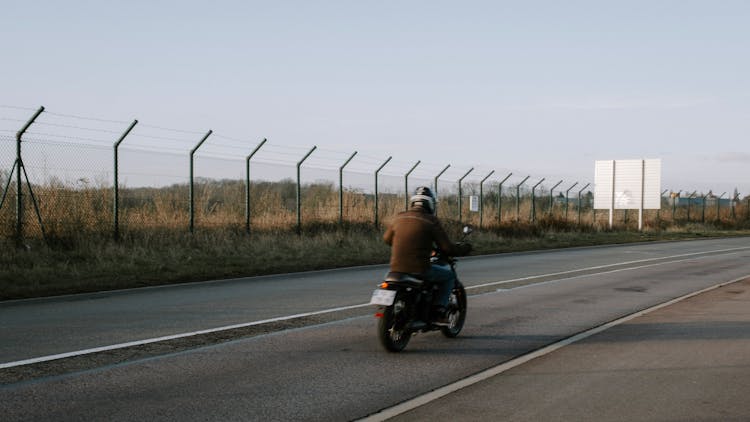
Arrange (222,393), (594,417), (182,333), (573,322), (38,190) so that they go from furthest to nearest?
(38,190)
(573,322)
(182,333)
(222,393)
(594,417)

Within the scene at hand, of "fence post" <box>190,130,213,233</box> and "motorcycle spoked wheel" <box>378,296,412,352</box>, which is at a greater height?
"fence post" <box>190,130,213,233</box>

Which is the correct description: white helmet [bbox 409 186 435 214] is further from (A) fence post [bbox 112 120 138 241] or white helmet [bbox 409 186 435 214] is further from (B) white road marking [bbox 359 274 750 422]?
(A) fence post [bbox 112 120 138 241]

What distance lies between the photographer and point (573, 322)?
10617 millimetres

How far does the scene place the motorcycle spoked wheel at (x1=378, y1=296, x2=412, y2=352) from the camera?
7.99m

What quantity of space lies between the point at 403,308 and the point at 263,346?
1.60 m

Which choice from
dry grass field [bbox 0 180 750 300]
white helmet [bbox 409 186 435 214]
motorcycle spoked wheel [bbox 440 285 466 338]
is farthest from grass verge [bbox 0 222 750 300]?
white helmet [bbox 409 186 435 214]

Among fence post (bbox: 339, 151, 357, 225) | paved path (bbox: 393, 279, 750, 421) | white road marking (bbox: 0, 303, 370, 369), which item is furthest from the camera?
fence post (bbox: 339, 151, 357, 225)

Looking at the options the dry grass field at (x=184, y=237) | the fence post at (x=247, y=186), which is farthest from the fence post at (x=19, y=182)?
the fence post at (x=247, y=186)

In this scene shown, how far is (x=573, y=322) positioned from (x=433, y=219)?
3.32 m

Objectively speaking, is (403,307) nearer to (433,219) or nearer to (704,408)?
(433,219)

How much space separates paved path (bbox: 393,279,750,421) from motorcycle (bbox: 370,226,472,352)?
51.9 inches

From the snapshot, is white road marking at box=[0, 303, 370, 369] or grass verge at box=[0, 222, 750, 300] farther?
grass verge at box=[0, 222, 750, 300]

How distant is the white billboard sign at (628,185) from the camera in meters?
50.4

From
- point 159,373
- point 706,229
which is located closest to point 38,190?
point 159,373
